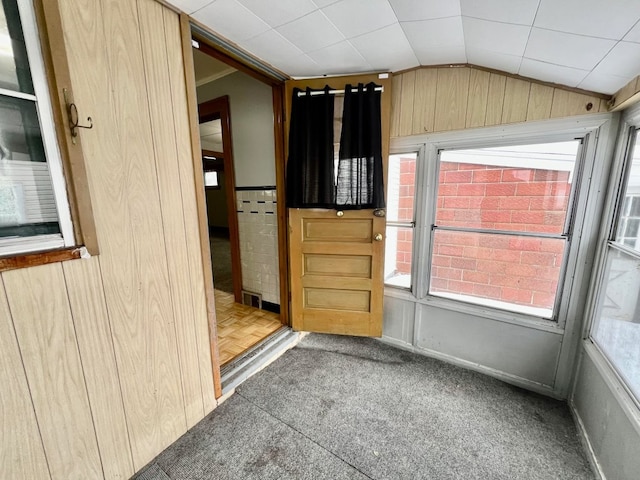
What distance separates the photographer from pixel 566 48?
46.8 inches

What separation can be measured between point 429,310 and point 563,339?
2.65 ft

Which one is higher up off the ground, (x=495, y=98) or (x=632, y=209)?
(x=495, y=98)

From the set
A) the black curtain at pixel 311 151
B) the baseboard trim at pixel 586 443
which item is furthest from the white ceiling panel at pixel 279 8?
the baseboard trim at pixel 586 443

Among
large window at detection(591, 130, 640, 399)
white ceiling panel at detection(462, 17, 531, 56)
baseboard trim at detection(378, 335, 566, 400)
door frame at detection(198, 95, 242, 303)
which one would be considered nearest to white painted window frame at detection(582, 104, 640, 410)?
large window at detection(591, 130, 640, 399)

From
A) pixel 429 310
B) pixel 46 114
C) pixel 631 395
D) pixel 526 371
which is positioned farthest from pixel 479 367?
pixel 46 114

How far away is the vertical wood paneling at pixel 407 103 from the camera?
1934 mm

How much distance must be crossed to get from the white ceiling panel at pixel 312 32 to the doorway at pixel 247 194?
87cm

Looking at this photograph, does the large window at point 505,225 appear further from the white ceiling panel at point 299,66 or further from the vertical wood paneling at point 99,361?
the vertical wood paneling at point 99,361

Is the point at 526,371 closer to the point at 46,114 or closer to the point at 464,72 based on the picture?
→ the point at 464,72

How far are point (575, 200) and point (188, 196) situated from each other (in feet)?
7.37

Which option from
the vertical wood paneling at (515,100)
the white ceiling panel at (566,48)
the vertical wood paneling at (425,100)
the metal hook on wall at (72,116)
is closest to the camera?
the metal hook on wall at (72,116)

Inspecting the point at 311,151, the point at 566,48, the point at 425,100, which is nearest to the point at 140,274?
the point at 311,151

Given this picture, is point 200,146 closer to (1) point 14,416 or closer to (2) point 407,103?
(1) point 14,416

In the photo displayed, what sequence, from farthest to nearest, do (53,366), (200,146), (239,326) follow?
1. (239,326)
2. (200,146)
3. (53,366)
